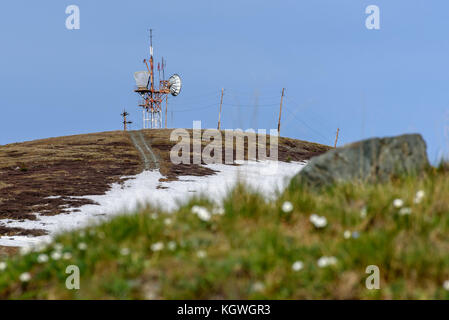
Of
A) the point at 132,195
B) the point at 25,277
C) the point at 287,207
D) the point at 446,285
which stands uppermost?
the point at 287,207

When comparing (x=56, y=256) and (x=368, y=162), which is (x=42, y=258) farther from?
(x=368, y=162)

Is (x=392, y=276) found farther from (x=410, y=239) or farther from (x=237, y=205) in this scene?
(x=237, y=205)

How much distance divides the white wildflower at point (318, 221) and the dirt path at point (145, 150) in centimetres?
2580

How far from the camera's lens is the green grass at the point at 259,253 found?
455cm

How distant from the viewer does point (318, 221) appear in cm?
548

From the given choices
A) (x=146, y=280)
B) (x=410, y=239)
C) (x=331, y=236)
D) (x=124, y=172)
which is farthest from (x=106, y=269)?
(x=124, y=172)

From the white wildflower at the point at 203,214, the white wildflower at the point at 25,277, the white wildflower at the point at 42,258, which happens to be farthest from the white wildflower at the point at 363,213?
the white wildflower at the point at 25,277

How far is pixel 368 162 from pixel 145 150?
33.4 meters

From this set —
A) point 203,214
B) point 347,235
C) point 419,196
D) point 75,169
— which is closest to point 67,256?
point 203,214

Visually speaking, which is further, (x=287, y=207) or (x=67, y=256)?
(x=287, y=207)

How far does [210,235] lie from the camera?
217 inches

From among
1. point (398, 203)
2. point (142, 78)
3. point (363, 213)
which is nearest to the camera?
point (398, 203)

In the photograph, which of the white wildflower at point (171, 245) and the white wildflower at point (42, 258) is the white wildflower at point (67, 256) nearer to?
the white wildflower at point (42, 258)
